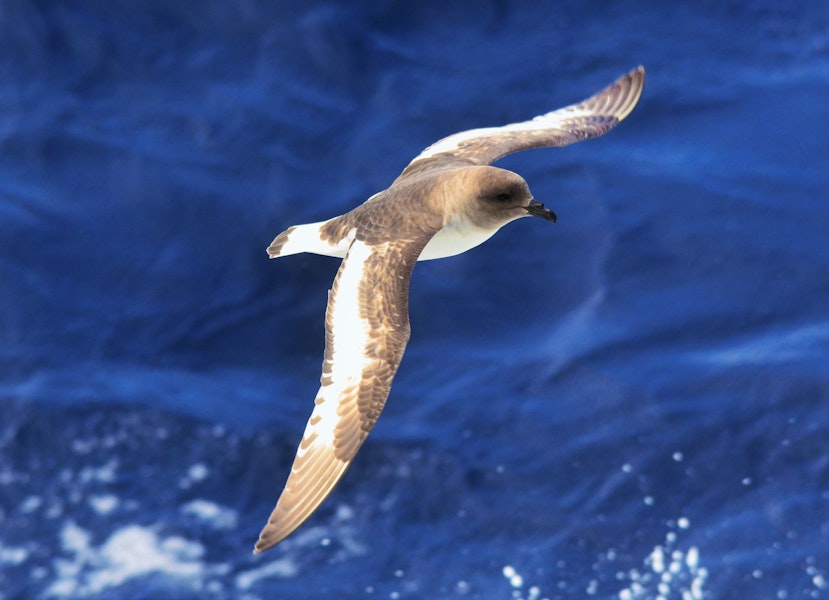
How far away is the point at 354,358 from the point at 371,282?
2.05 feet

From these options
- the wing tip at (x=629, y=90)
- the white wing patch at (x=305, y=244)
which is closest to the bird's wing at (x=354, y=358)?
the white wing patch at (x=305, y=244)

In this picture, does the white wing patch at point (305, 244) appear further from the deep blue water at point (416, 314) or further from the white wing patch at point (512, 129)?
the deep blue water at point (416, 314)

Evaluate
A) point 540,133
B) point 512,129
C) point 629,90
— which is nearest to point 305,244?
point 540,133

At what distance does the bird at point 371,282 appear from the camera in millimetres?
10242

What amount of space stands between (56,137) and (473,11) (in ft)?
17.1

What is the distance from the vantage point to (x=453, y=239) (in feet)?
38.8

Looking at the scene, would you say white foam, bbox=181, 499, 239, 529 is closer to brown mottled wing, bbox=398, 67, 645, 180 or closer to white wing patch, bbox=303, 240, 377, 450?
white wing patch, bbox=303, 240, 377, 450

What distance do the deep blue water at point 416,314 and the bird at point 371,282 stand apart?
2.88 meters

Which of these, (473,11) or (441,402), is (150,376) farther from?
(473,11)

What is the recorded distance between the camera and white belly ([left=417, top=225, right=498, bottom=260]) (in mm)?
11670

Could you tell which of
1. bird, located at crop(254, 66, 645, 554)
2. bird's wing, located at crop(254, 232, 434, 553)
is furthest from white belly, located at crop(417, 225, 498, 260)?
bird's wing, located at crop(254, 232, 434, 553)

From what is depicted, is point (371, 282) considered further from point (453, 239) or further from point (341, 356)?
point (453, 239)

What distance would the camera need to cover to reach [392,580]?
13688mm

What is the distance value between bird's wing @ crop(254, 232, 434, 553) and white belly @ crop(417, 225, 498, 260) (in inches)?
23.3
